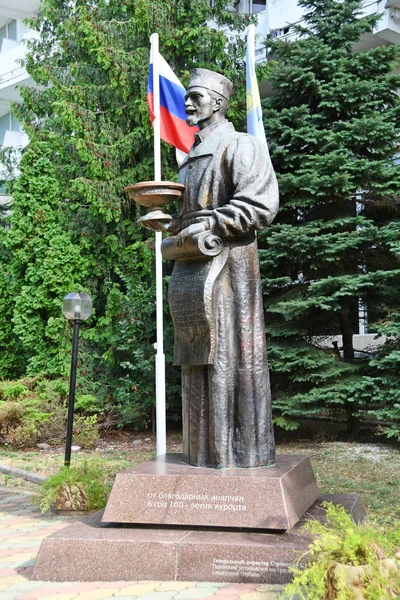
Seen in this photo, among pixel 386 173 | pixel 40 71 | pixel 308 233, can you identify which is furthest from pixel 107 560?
pixel 40 71

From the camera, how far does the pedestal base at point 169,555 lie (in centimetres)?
412

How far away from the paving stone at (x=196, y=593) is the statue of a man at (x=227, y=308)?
2.90 ft

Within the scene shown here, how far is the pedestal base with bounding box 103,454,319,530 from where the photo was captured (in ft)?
14.4

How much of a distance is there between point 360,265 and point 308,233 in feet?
4.30

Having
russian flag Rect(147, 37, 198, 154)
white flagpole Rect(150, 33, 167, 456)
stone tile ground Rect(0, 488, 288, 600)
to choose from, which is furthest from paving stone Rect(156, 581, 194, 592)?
russian flag Rect(147, 37, 198, 154)

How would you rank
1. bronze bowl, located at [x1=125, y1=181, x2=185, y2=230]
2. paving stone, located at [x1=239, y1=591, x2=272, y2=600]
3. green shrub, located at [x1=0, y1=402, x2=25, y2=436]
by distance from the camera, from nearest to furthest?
paving stone, located at [x1=239, y1=591, x2=272, y2=600]
bronze bowl, located at [x1=125, y1=181, x2=185, y2=230]
green shrub, located at [x1=0, y1=402, x2=25, y2=436]

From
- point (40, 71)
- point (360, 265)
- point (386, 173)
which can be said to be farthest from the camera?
point (40, 71)

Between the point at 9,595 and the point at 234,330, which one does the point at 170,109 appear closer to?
the point at 234,330

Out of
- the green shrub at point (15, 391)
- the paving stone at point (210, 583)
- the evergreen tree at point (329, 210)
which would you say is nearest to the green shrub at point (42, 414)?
the green shrub at point (15, 391)

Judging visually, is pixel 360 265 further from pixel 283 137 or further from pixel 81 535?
pixel 81 535

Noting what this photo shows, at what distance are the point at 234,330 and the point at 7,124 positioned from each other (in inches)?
919

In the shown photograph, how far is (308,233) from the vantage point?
1120 cm

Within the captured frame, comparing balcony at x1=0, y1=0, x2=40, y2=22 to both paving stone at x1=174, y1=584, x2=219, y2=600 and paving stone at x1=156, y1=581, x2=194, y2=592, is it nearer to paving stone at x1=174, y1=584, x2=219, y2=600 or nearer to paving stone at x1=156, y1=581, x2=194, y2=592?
paving stone at x1=156, y1=581, x2=194, y2=592

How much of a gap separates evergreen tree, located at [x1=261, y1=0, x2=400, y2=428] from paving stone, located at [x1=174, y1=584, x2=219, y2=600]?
6751mm
